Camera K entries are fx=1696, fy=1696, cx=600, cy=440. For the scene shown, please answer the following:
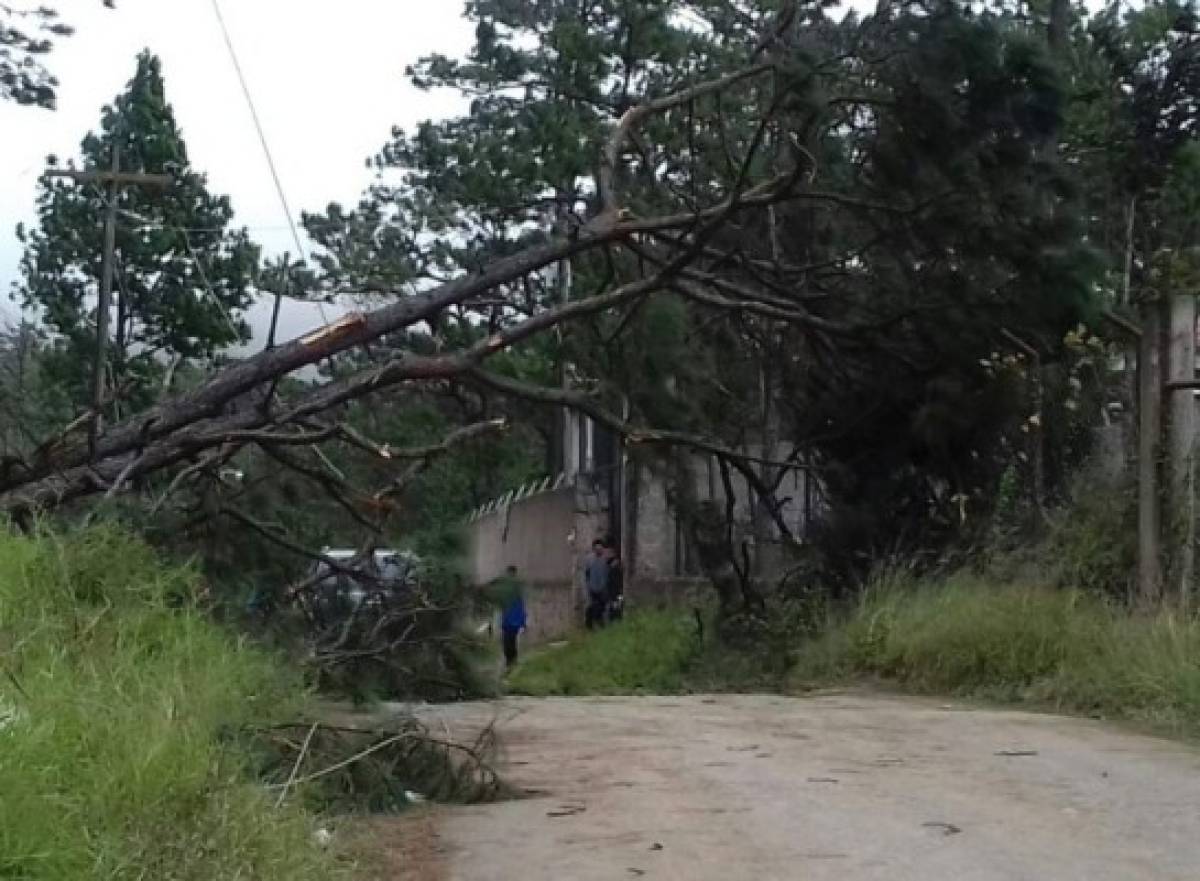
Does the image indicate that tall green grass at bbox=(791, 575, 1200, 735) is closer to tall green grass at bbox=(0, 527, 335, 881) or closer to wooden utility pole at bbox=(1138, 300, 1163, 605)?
wooden utility pole at bbox=(1138, 300, 1163, 605)

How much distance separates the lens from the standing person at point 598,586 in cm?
2523

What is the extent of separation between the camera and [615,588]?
26562 mm

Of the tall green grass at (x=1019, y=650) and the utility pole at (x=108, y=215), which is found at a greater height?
the utility pole at (x=108, y=215)

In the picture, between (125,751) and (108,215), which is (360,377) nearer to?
(125,751)

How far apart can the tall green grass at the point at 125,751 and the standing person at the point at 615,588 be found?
58.0 ft

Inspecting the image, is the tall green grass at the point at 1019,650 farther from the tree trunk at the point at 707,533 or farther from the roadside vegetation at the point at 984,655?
the tree trunk at the point at 707,533

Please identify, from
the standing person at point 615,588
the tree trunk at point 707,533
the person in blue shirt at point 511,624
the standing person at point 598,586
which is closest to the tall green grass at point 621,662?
the person in blue shirt at point 511,624

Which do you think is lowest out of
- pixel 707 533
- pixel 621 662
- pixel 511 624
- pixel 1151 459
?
Result: pixel 621 662

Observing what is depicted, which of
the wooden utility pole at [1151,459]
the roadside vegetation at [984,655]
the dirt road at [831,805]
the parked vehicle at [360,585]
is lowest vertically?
the dirt road at [831,805]

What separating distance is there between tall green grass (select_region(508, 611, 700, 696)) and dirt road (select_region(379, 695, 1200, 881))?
249 inches

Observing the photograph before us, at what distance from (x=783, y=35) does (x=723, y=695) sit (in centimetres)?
587

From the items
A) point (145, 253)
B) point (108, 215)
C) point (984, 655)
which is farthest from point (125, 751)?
point (145, 253)

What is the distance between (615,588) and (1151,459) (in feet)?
50.1

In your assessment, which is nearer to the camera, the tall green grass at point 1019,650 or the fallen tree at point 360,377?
the tall green grass at point 1019,650
